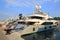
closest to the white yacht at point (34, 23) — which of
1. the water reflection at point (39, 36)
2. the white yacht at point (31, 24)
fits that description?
the white yacht at point (31, 24)

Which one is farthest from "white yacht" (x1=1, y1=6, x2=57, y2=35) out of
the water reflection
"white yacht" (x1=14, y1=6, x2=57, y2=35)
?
the water reflection

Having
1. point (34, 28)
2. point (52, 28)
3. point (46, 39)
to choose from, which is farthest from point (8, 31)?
point (52, 28)

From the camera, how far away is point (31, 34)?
2853 centimetres

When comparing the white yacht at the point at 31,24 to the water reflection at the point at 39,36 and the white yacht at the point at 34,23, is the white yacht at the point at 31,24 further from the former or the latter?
the water reflection at the point at 39,36

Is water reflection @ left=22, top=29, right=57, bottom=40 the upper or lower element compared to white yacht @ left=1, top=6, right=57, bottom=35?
lower

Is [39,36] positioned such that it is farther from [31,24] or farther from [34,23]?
[31,24]

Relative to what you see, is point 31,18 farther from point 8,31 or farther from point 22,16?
point 8,31

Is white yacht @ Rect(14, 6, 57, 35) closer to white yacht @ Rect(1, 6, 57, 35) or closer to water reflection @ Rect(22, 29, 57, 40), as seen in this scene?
white yacht @ Rect(1, 6, 57, 35)

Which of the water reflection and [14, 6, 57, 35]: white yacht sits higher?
[14, 6, 57, 35]: white yacht

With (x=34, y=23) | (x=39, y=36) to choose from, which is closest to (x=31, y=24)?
(x=34, y=23)

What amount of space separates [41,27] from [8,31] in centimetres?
797

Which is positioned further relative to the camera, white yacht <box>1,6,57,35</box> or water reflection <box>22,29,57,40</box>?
white yacht <box>1,6,57,35</box>

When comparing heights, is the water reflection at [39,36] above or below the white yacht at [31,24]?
below

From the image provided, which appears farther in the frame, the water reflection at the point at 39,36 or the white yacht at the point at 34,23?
the white yacht at the point at 34,23
